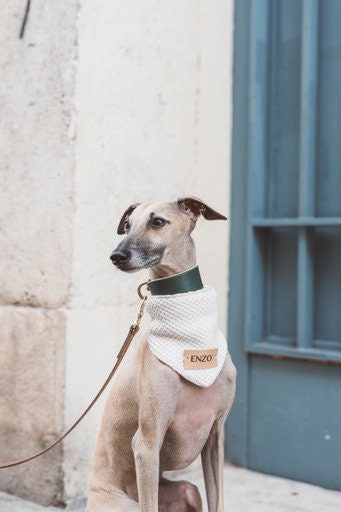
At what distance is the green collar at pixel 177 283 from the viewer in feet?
7.10

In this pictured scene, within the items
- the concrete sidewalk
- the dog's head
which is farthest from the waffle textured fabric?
the concrete sidewalk

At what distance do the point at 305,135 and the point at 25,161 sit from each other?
57.0 inches

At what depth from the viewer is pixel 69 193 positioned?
125 inches

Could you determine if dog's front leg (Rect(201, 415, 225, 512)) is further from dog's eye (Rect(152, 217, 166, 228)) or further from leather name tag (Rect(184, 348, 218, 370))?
dog's eye (Rect(152, 217, 166, 228))

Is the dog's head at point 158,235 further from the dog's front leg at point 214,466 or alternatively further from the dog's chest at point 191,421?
the dog's front leg at point 214,466

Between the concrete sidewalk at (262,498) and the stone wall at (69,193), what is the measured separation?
0.09 m

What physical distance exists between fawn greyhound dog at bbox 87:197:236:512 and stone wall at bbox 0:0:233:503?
860mm

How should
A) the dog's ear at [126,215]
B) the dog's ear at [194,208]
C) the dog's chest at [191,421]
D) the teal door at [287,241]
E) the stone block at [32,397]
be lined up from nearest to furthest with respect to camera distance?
the dog's chest at [191,421] → the dog's ear at [194,208] → the dog's ear at [126,215] → the stone block at [32,397] → the teal door at [287,241]

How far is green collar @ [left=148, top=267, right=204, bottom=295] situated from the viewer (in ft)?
7.10

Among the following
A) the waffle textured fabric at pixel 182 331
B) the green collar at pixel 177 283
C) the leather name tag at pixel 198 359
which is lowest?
the leather name tag at pixel 198 359

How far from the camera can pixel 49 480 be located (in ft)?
10.5

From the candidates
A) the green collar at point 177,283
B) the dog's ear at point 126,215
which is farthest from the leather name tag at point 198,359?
the dog's ear at point 126,215

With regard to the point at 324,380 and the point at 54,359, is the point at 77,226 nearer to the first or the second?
the point at 54,359

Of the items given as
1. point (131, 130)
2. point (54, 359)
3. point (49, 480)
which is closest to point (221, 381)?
point (54, 359)
